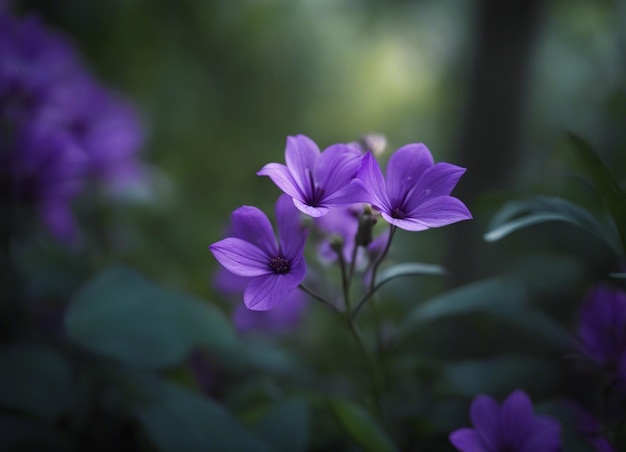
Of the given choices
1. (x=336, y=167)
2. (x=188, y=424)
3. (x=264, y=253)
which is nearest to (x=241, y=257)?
(x=264, y=253)

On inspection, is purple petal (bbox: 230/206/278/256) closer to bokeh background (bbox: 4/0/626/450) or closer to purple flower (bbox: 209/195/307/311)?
purple flower (bbox: 209/195/307/311)

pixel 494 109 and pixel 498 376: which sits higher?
pixel 494 109

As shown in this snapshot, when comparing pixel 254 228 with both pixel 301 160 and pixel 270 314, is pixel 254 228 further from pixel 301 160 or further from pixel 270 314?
pixel 270 314

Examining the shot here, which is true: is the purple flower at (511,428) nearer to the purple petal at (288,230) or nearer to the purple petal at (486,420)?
the purple petal at (486,420)

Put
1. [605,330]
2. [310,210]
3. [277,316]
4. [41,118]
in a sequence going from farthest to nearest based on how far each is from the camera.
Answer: [277,316] → [41,118] → [605,330] → [310,210]

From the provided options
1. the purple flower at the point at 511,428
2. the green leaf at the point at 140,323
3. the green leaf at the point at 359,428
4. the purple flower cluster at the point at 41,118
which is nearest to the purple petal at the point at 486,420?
the purple flower at the point at 511,428

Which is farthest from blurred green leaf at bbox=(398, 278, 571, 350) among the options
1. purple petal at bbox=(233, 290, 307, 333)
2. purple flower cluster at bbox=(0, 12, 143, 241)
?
purple flower cluster at bbox=(0, 12, 143, 241)

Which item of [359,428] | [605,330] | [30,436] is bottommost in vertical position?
[30,436]
